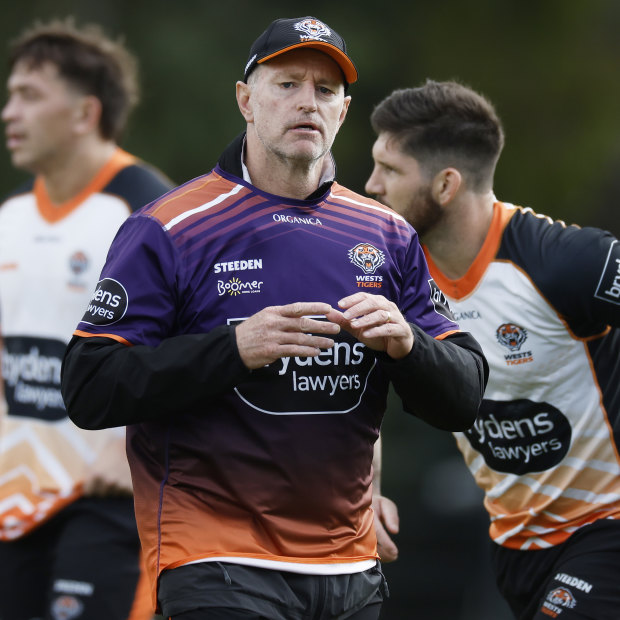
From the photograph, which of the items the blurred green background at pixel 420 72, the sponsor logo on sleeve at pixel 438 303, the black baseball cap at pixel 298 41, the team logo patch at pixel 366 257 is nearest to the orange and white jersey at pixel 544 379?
the sponsor logo on sleeve at pixel 438 303

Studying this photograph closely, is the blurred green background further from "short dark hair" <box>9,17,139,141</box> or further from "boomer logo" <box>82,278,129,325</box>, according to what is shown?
"boomer logo" <box>82,278,129,325</box>

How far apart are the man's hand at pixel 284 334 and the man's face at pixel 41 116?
2.93 meters

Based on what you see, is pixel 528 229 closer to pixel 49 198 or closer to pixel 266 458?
pixel 266 458

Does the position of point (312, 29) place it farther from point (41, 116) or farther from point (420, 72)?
point (420, 72)

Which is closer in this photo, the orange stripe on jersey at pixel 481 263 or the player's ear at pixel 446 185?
the orange stripe on jersey at pixel 481 263

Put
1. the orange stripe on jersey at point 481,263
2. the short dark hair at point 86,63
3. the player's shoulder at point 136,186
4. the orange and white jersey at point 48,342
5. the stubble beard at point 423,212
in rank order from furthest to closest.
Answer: the short dark hair at point 86,63
the player's shoulder at point 136,186
the orange and white jersey at point 48,342
the stubble beard at point 423,212
the orange stripe on jersey at point 481,263

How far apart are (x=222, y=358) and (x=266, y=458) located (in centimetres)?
39

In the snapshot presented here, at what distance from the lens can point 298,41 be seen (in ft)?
12.9

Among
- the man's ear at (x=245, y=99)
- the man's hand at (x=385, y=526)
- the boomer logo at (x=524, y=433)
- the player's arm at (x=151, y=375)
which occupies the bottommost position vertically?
the man's hand at (x=385, y=526)

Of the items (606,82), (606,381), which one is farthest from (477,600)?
(606,82)

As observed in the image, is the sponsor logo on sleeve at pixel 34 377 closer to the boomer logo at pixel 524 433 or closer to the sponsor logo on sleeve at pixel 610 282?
the boomer logo at pixel 524 433

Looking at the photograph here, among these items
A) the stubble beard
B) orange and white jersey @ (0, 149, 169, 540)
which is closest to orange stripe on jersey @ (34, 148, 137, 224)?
orange and white jersey @ (0, 149, 169, 540)

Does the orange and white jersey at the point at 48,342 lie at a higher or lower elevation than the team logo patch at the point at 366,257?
lower

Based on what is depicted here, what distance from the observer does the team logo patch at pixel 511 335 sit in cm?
480
